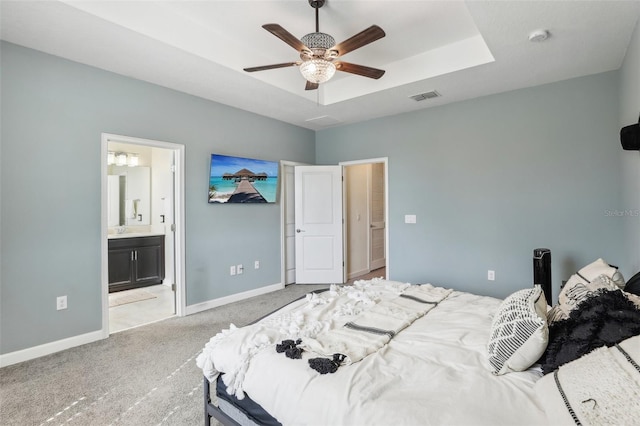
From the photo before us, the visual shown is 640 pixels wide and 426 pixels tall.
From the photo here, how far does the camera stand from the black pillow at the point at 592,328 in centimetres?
112

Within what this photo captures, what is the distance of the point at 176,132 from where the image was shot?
3.74 metres

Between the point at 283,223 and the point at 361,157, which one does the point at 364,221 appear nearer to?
the point at 361,157

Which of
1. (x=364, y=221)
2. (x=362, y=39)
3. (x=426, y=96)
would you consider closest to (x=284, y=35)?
(x=362, y=39)

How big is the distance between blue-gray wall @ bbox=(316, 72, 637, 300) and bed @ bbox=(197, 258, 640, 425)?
2.21 meters

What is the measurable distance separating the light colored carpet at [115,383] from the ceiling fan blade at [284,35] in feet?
8.43

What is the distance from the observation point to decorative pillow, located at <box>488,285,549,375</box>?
4.14 feet

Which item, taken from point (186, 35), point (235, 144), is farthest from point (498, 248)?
point (186, 35)

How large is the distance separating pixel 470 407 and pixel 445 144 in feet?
12.4

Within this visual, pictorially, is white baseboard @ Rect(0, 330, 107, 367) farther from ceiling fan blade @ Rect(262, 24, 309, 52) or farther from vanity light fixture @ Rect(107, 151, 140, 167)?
vanity light fixture @ Rect(107, 151, 140, 167)

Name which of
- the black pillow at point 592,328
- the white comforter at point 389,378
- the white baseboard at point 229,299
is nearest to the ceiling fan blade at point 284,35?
the white comforter at point 389,378

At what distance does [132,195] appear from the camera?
5633mm

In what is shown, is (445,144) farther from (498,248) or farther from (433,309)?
(433,309)

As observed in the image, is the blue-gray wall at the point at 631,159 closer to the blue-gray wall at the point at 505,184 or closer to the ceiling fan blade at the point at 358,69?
the blue-gray wall at the point at 505,184

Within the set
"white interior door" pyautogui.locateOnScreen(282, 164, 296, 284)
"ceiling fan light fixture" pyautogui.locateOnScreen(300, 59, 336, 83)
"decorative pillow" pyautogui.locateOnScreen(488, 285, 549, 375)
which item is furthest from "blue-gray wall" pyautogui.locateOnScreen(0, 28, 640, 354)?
"ceiling fan light fixture" pyautogui.locateOnScreen(300, 59, 336, 83)
